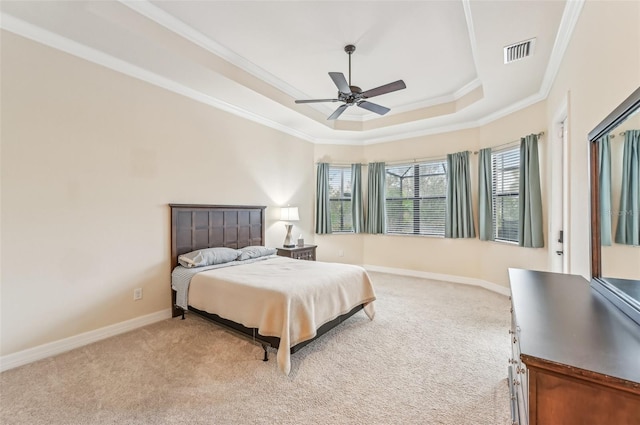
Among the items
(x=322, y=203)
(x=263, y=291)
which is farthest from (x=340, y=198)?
(x=263, y=291)

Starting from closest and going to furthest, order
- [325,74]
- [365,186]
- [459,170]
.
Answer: [325,74], [459,170], [365,186]

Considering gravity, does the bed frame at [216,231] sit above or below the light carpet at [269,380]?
above

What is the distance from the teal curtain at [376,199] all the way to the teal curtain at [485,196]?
172 centimetres

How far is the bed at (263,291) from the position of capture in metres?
2.33

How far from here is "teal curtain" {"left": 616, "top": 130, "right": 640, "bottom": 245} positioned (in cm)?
117

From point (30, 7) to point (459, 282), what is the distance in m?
6.09

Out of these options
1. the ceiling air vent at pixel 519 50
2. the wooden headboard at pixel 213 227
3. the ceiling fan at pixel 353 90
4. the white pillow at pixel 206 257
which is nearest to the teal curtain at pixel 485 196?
the ceiling air vent at pixel 519 50

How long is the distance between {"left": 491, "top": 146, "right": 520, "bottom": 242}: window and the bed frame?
268 centimetres

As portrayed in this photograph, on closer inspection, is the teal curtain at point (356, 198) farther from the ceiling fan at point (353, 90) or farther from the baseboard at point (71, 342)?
the baseboard at point (71, 342)

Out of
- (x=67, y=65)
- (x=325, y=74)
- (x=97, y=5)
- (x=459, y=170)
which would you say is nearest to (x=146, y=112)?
(x=67, y=65)

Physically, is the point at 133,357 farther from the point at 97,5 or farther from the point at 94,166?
the point at 97,5

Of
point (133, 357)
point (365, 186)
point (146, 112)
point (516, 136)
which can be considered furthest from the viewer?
point (365, 186)

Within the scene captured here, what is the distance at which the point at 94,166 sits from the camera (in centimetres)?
278

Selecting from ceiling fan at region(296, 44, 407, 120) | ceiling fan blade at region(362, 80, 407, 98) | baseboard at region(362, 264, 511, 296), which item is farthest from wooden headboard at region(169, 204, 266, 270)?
baseboard at region(362, 264, 511, 296)
